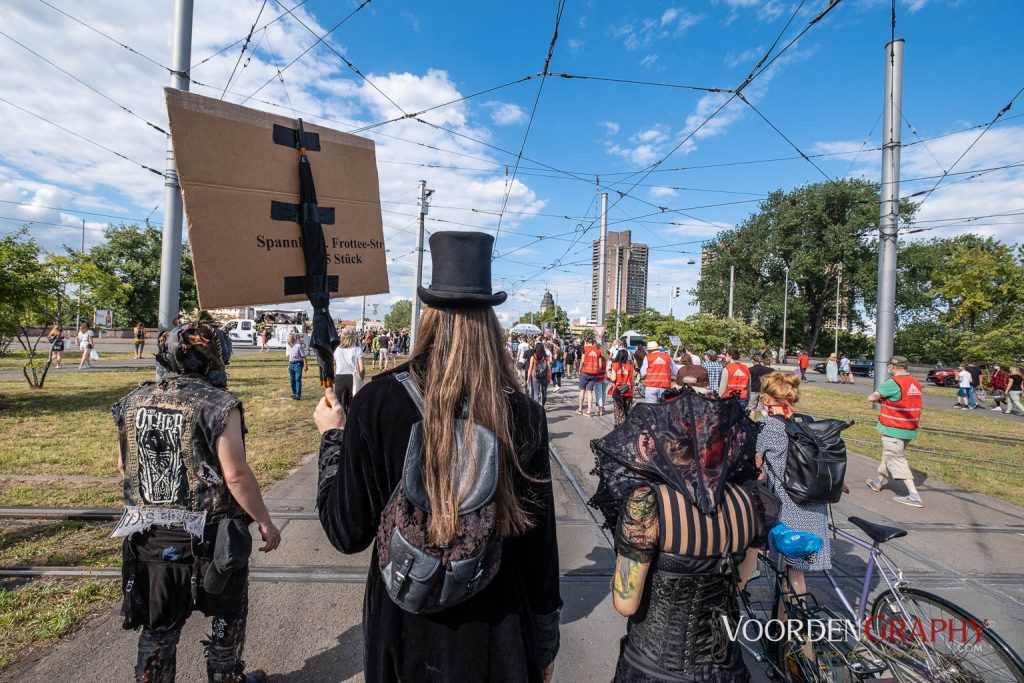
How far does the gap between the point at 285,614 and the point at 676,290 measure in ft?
192

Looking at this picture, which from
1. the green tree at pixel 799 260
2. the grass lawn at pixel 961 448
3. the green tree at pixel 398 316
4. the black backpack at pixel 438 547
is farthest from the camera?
the green tree at pixel 398 316

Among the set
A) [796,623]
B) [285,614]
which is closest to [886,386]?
[796,623]

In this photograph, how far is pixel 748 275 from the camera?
52656 mm

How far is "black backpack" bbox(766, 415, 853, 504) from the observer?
3146 mm

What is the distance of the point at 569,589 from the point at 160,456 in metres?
3.04

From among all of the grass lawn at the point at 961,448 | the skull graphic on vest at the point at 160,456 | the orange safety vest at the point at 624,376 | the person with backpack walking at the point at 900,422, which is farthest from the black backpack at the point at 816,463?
the orange safety vest at the point at 624,376

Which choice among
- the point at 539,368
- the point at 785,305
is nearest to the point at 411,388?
the point at 539,368

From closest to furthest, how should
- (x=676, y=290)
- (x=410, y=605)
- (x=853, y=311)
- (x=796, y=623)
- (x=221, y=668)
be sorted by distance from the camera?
1. (x=410, y=605)
2. (x=221, y=668)
3. (x=796, y=623)
4. (x=853, y=311)
5. (x=676, y=290)

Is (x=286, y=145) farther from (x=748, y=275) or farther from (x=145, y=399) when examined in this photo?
(x=748, y=275)

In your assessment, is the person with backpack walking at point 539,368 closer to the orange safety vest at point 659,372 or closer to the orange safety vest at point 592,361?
the orange safety vest at point 592,361

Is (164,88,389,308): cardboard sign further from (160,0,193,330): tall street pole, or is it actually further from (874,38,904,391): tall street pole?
(874,38,904,391): tall street pole

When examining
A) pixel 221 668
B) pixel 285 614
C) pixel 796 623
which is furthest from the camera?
pixel 285 614

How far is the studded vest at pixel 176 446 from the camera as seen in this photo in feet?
7.58

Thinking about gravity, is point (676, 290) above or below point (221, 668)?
above
